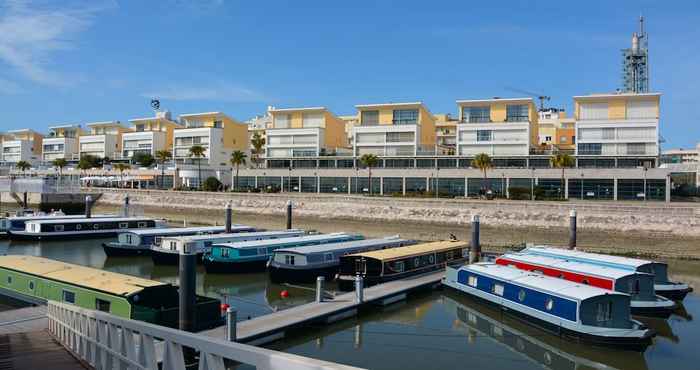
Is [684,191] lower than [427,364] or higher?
higher

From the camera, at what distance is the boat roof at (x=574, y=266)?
2822cm

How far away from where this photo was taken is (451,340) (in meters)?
24.2

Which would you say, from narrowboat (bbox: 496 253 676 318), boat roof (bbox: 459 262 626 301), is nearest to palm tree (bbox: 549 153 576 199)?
narrowboat (bbox: 496 253 676 318)

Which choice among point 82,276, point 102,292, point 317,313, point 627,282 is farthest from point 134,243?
point 627,282

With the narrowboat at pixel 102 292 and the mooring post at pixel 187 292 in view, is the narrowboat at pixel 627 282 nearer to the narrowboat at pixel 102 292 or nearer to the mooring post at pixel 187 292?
the narrowboat at pixel 102 292

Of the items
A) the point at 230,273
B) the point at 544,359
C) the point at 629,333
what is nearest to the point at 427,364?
the point at 544,359

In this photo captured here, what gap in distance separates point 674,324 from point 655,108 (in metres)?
54.8

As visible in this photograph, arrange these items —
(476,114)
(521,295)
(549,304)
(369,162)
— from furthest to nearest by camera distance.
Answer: (476,114)
(369,162)
(521,295)
(549,304)

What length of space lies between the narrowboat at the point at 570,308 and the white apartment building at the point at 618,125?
52598mm

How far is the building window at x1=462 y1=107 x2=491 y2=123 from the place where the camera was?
272 ft

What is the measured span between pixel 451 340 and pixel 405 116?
219 ft

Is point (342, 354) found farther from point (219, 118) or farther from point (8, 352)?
point (219, 118)

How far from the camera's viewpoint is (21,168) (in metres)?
130

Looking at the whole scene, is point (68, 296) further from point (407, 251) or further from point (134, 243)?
point (134, 243)
